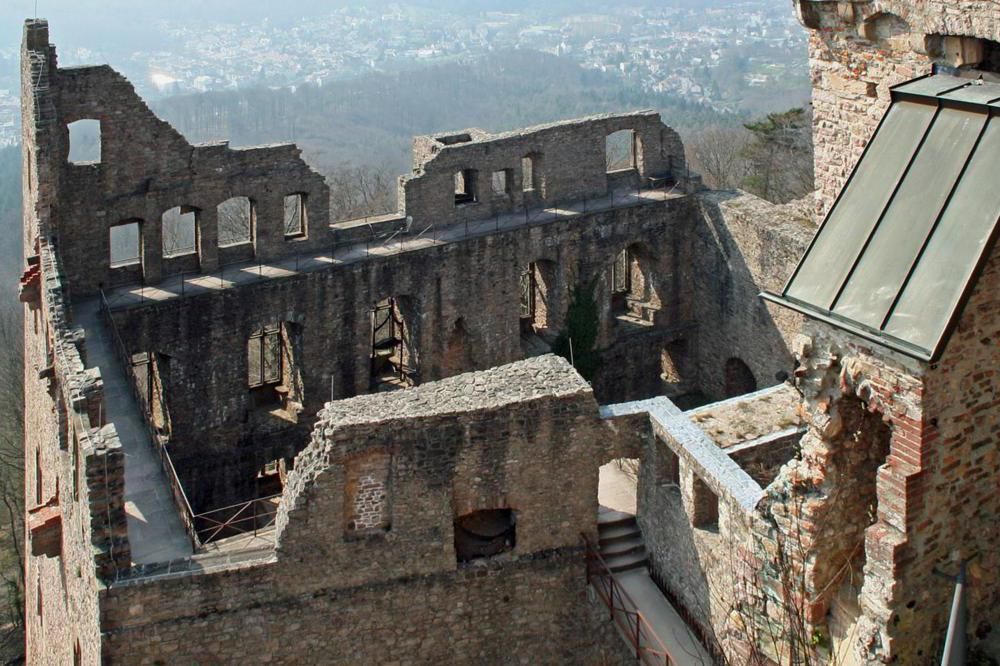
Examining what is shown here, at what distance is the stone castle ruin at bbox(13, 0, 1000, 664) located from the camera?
11.1m

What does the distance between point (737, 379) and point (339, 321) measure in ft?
27.1

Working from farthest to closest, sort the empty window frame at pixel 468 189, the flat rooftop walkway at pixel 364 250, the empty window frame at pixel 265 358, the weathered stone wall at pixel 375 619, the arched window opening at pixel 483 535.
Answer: the empty window frame at pixel 468 189 → the empty window frame at pixel 265 358 → the flat rooftop walkway at pixel 364 250 → the arched window opening at pixel 483 535 → the weathered stone wall at pixel 375 619

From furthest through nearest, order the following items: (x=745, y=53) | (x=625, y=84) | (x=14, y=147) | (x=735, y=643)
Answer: (x=745, y=53)
(x=625, y=84)
(x=14, y=147)
(x=735, y=643)

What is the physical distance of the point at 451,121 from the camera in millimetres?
109750

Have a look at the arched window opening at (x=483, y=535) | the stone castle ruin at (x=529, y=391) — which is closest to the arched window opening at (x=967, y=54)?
the stone castle ruin at (x=529, y=391)

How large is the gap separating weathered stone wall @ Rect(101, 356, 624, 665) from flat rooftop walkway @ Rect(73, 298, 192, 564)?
0.86 metres

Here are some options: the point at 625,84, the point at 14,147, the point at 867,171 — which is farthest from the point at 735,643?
the point at 625,84

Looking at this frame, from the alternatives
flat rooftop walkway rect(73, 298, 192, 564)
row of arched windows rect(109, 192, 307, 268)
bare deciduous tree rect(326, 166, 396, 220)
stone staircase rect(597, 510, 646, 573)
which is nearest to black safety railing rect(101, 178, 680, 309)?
row of arched windows rect(109, 192, 307, 268)

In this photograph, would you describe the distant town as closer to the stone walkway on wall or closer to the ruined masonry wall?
the stone walkway on wall

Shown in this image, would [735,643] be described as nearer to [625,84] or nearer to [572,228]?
[572,228]

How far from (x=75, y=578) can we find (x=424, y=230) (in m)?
10.3

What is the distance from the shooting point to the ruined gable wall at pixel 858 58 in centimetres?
1125

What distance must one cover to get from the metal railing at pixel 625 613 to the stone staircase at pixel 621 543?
0.23m

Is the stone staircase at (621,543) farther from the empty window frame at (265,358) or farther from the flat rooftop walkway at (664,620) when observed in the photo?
the empty window frame at (265,358)
